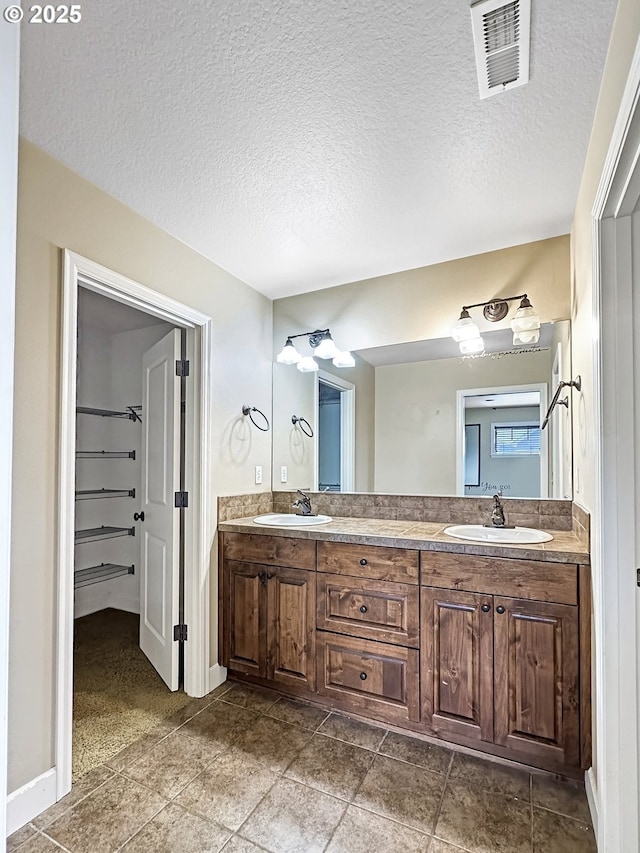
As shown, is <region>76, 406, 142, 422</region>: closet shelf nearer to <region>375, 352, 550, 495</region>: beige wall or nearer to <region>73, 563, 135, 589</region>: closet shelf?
<region>73, 563, 135, 589</region>: closet shelf

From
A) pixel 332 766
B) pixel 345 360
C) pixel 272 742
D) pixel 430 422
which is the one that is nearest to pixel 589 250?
pixel 430 422

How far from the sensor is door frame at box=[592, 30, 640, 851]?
1.32 meters

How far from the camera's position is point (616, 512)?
1.37 metres

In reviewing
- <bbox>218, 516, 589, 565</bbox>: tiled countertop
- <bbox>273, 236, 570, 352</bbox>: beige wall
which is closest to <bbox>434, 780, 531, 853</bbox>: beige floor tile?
<bbox>218, 516, 589, 565</bbox>: tiled countertop

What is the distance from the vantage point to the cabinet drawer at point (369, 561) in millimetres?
2016

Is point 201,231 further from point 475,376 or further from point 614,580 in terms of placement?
point 614,580

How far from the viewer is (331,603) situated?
2.19 metres

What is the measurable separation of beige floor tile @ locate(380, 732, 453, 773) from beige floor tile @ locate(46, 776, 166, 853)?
3.14ft

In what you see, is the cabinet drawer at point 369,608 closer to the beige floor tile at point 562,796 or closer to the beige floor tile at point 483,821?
the beige floor tile at point 483,821

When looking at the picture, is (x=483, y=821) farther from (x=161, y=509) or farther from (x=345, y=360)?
(x=345, y=360)

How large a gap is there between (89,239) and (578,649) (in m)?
2.54

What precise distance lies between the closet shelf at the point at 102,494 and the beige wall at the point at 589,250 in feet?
11.0

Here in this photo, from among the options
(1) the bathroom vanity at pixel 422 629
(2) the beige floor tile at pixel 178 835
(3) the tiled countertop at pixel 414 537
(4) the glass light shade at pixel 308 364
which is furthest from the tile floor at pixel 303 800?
(4) the glass light shade at pixel 308 364

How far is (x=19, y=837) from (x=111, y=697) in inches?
34.8
